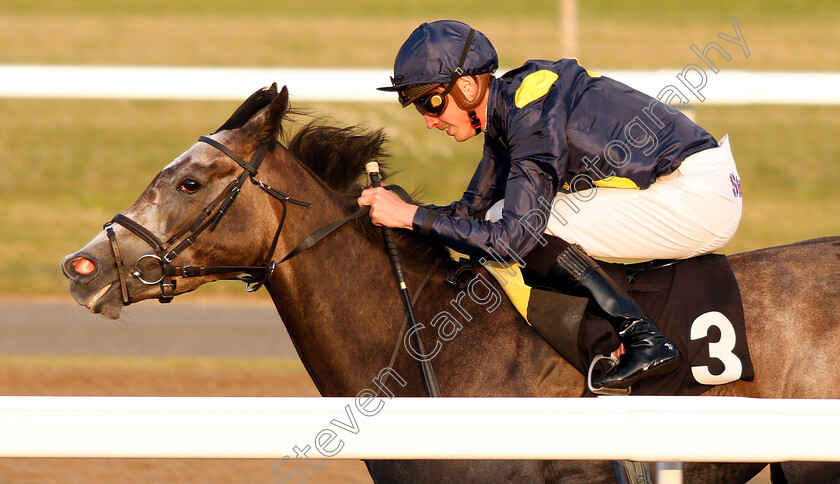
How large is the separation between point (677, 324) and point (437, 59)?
1.00m

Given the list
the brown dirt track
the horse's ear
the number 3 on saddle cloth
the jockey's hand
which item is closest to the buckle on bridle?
the horse's ear

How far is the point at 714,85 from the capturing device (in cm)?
546

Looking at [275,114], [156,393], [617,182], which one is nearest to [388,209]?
[275,114]

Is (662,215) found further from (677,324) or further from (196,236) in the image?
(196,236)

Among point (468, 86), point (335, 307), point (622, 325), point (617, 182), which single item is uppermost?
point (468, 86)

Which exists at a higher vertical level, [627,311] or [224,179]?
[224,179]

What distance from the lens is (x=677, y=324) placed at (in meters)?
2.77

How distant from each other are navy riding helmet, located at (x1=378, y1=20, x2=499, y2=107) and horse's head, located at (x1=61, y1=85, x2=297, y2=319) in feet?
1.19

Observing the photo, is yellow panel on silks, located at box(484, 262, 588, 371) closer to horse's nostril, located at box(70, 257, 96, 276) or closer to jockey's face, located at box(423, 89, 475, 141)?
jockey's face, located at box(423, 89, 475, 141)

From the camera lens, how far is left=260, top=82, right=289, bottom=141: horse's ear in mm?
2885

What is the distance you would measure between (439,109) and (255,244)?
2.19 feet

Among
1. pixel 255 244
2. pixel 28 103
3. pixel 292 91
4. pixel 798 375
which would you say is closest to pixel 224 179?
pixel 255 244

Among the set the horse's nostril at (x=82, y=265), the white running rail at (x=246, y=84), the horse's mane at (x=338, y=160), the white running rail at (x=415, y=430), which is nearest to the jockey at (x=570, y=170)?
the horse's mane at (x=338, y=160)

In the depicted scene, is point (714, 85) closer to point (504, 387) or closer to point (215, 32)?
Answer: point (504, 387)
